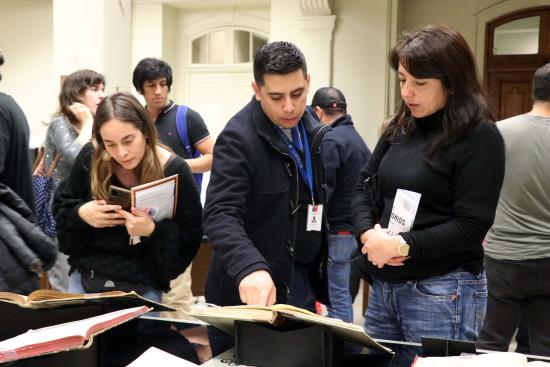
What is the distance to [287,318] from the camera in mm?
1271

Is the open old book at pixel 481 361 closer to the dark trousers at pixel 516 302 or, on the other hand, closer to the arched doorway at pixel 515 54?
the dark trousers at pixel 516 302

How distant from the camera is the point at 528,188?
265cm

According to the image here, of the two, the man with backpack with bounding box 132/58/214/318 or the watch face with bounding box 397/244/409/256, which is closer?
A: the watch face with bounding box 397/244/409/256

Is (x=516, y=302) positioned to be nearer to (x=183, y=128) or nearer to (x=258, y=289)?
(x=258, y=289)

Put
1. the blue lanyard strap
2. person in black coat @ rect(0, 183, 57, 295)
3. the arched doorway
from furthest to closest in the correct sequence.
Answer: the arched doorway
the blue lanyard strap
person in black coat @ rect(0, 183, 57, 295)

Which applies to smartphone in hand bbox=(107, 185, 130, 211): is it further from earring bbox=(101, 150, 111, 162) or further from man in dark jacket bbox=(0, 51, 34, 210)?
man in dark jacket bbox=(0, 51, 34, 210)

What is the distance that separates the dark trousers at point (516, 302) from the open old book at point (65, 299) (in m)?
1.66

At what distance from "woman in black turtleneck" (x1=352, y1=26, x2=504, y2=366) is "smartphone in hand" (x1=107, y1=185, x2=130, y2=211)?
0.77 metres

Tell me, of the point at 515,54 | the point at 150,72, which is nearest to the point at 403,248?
the point at 150,72

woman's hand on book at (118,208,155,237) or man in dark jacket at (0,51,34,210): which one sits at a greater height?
man in dark jacket at (0,51,34,210)

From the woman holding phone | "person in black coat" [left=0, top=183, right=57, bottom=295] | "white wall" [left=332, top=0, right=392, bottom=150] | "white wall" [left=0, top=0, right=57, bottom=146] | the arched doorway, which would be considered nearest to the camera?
"person in black coat" [left=0, top=183, right=57, bottom=295]

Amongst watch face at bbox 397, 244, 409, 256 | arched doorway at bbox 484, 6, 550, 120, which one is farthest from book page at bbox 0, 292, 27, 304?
arched doorway at bbox 484, 6, 550, 120

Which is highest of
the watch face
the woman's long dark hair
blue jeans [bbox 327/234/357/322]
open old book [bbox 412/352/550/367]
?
the woman's long dark hair

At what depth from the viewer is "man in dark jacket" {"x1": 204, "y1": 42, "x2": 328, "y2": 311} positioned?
172 centimetres
